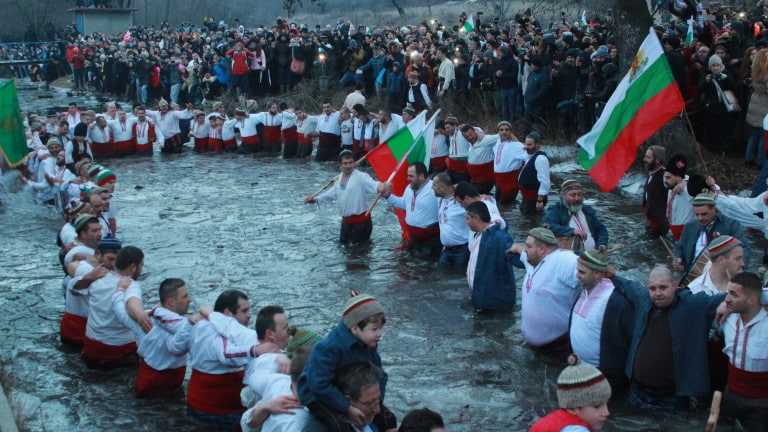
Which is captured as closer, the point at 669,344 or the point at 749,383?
the point at 749,383

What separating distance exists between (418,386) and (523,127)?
1154cm

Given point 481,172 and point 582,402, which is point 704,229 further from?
point 481,172

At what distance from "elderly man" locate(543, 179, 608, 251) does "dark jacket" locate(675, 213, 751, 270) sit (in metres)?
0.81

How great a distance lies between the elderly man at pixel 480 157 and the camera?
47.2 ft

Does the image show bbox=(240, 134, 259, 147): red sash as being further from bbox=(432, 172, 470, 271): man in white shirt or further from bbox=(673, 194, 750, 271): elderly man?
bbox=(673, 194, 750, 271): elderly man

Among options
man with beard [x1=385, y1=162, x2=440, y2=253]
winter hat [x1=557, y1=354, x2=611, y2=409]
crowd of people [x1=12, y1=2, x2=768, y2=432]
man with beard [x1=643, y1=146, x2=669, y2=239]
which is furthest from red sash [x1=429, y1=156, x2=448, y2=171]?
winter hat [x1=557, y1=354, x2=611, y2=409]

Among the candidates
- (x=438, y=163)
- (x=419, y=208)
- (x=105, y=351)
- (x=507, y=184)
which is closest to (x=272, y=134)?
(x=438, y=163)

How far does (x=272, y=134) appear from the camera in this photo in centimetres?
2220

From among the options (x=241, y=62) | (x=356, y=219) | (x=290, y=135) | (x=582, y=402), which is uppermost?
(x=241, y=62)

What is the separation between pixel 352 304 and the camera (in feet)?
17.4

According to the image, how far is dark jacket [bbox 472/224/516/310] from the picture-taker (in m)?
8.77

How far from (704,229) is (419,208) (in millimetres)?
4226

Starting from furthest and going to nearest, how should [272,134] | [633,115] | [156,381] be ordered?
[272,134], [633,115], [156,381]

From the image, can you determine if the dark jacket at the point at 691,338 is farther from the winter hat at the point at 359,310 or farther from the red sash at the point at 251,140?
the red sash at the point at 251,140
